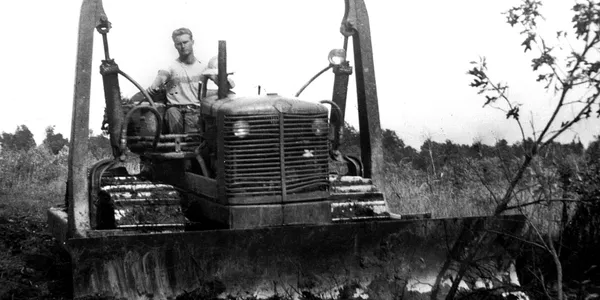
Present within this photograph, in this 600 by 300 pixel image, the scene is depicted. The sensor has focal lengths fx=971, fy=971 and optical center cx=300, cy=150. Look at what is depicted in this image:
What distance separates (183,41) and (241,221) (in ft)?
8.28

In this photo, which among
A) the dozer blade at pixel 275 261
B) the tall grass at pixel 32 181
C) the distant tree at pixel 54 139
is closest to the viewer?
the dozer blade at pixel 275 261

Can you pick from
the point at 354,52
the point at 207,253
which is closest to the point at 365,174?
the point at 354,52

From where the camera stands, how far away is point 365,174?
9.09 m

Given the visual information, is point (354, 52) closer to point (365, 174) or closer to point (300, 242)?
point (365, 174)

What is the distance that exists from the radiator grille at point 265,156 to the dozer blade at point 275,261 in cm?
42

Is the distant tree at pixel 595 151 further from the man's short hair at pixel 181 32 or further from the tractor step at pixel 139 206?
the man's short hair at pixel 181 32

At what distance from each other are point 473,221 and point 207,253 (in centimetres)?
204

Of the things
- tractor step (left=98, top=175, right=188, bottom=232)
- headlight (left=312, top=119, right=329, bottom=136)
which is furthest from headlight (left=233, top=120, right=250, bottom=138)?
tractor step (left=98, top=175, right=188, bottom=232)

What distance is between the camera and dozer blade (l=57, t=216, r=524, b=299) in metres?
6.84

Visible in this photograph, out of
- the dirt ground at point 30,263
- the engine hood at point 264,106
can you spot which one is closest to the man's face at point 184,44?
the engine hood at point 264,106

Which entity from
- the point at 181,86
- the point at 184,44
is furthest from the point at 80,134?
the point at 184,44

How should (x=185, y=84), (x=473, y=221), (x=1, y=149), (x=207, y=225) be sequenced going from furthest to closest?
1. (x=1, y=149)
2. (x=185, y=84)
3. (x=207, y=225)
4. (x=473, y=221)

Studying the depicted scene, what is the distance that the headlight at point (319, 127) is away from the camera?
24.4 ft

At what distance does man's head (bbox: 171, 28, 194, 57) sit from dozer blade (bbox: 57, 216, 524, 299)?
228 centimetres
